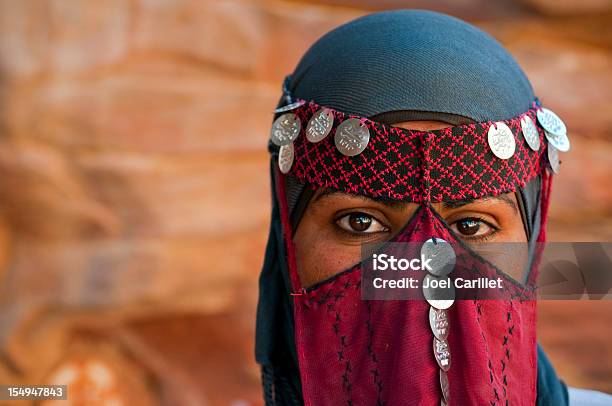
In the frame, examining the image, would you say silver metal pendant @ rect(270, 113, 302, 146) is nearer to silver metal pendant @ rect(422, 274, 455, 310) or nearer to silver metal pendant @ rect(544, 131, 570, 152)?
silver metal pendant @ rect(422, 274, 455, 310)

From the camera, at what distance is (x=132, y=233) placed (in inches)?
178

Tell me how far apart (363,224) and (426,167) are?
0.21 meters

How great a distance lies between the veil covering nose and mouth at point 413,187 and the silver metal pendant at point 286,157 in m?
0.02

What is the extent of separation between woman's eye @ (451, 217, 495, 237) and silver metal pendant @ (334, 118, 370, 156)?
0.30m

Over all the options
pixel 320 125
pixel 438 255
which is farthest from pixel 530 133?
pixel 320 125

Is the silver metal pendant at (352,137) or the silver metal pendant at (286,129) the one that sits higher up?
the silver metal pendant at (286,129)

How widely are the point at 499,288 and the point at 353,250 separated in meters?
0.36

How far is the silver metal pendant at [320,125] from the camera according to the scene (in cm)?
180

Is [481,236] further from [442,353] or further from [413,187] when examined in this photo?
[442,353]

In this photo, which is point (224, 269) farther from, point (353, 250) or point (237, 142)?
point (353, 250)

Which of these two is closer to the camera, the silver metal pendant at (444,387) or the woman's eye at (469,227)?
the silver metal pendant at (444,387)

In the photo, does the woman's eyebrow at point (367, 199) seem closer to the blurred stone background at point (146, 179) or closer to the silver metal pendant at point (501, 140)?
the silver metal pendant at point (501, 140)

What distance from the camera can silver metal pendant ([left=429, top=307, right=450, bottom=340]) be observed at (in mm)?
1625

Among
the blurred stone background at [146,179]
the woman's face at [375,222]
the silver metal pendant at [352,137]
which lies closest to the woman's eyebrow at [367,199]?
the woman's face at [375,222]
